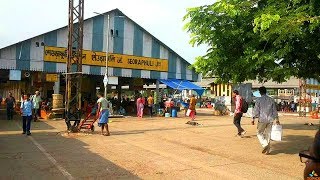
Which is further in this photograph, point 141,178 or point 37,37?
point 37,37

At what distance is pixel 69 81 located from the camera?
55.5 ft

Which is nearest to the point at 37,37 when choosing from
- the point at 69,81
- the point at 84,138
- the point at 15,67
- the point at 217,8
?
the point at 15,67

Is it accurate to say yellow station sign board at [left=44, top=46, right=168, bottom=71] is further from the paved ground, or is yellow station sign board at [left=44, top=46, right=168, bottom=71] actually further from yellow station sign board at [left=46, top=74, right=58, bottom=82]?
the paved ground

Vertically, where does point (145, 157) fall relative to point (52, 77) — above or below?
below

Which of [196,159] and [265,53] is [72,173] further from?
[265,53]

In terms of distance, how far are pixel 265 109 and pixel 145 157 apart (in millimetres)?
3467

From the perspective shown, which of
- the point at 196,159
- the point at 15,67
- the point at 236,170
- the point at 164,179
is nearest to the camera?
the point at 164,179

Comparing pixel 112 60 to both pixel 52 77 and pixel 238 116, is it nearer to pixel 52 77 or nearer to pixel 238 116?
pixel 52 77

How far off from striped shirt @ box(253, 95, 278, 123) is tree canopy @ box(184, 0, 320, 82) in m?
0.66

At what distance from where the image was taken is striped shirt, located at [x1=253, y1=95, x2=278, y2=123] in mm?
10250

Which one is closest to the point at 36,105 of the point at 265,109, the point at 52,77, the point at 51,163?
the point at 52,77

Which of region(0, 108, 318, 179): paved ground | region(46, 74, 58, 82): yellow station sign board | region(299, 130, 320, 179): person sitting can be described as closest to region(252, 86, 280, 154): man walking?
region(0, 108, 318, 179): paved ground

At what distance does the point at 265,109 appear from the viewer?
34.0 feet

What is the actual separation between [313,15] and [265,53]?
1447mm
